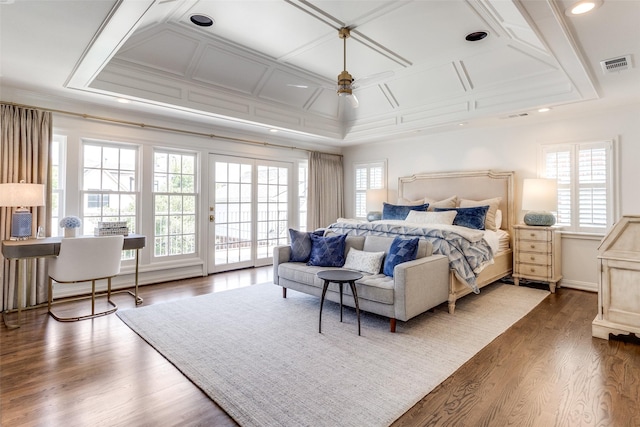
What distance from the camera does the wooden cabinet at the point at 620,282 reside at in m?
2.83

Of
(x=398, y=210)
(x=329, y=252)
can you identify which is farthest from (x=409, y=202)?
(x=329, y=252)

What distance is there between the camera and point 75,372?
7.79 feet

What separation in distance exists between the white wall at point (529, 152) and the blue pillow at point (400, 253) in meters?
2.75

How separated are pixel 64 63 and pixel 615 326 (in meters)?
5.35

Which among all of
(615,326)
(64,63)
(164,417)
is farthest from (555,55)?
(64,63)

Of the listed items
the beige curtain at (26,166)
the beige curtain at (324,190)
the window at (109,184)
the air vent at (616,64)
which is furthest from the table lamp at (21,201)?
the air vent at (616,64)

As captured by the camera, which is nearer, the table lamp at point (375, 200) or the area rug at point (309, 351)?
the area rug at point (309, 351)

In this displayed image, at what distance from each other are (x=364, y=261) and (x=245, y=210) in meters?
2.98

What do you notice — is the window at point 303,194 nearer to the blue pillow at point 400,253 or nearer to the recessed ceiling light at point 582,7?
the blue pillow at point 400,253

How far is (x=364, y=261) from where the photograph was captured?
3.70m

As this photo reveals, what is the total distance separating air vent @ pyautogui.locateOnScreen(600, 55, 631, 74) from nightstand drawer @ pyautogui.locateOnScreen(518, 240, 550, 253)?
222 centimetres

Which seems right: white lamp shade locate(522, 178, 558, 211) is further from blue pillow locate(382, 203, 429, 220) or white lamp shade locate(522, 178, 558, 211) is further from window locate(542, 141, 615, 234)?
blue pillow locate(382, 203, 429, 220)

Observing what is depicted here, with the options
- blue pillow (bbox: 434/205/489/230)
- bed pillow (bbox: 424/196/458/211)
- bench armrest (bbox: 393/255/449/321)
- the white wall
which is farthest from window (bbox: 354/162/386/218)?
bench armrest (bbox: 393/255/449/321)

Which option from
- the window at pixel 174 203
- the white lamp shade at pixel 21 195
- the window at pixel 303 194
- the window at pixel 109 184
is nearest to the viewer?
the white lamp shade at pixel 21 195
